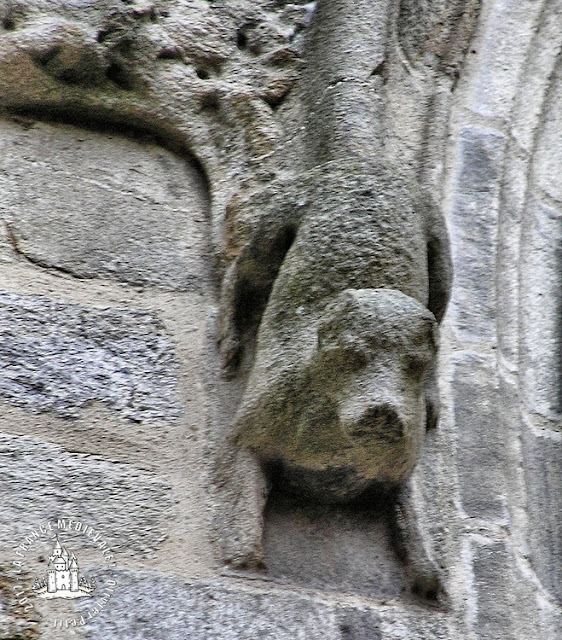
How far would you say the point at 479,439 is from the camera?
72.7 inches

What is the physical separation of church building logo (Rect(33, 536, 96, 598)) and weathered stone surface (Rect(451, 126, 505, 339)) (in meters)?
0.80

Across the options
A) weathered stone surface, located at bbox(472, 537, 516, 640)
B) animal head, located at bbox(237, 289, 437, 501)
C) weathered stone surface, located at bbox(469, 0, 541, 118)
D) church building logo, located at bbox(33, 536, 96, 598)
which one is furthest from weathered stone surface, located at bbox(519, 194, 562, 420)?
church building logo, located at bbox(33, 536, 96, 598)

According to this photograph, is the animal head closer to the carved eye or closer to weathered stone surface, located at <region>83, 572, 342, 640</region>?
the carved eye

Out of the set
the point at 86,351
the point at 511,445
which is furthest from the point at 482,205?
the point at 86,351

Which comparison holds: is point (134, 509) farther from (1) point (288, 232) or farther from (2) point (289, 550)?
(1) point (288, 232)

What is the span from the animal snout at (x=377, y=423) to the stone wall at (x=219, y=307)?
20 centimetres

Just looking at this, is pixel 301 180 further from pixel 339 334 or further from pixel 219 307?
pixel 339 334

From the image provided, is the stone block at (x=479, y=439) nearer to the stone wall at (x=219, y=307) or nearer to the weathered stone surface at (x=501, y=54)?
the stone wall at (x=219, y=307)

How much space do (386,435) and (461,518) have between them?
12.1 inches

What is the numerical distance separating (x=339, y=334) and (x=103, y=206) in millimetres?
612

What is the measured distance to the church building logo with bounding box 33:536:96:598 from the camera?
1477 mm

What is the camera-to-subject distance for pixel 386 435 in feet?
4.94

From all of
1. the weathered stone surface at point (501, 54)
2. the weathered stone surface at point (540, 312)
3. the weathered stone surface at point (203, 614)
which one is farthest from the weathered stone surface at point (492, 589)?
the weathered stone surface at point (501, 54)

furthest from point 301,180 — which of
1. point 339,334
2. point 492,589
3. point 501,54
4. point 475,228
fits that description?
point 501,54
